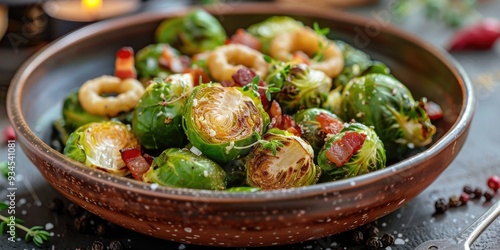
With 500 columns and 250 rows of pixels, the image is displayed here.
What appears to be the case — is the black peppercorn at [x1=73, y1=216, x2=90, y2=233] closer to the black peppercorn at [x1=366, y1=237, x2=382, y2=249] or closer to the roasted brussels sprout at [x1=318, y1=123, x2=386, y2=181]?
the roasted brussels sprout at [x1=318, y1=123, x2=386, y2=181]

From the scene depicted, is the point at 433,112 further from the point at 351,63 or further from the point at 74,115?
the point at 74,115

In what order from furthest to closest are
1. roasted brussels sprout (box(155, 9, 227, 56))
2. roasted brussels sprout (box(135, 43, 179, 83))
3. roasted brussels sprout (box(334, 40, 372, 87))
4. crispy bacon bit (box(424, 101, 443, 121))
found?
roasted brussels sprout (box(155, 9, 227, 56)), roasted brussels sprout (box(135, 43, 179, 83)), roasted brussels sprout (box(334, 40, 372, 87)), crispy bacon bit (box(424, 101, 443, 121))

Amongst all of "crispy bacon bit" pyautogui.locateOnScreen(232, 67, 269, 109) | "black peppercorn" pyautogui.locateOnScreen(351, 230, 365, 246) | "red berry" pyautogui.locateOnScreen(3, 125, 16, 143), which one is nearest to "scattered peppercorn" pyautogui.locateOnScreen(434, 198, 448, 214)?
"black peppercorn" pyautogui.locateOnScreen(351, 230, 365, 246)

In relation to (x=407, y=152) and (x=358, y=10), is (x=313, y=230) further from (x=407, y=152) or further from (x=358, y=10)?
(x=358, y=10)

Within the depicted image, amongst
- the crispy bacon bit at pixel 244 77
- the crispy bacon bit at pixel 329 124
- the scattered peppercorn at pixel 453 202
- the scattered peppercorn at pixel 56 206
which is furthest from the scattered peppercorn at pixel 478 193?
the scattered peppercorn at pixel 56 206

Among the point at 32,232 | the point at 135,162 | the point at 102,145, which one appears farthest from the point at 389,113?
the point at 32,232

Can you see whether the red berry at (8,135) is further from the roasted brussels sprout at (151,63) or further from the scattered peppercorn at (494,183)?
the scattered peppercorn at (494,183)
